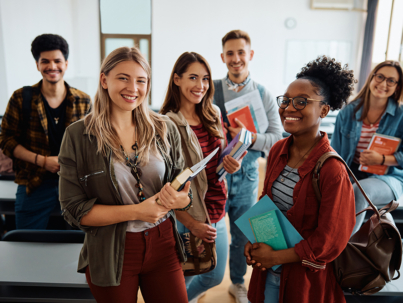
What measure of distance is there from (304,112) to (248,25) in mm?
6987

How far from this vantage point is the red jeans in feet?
3.83

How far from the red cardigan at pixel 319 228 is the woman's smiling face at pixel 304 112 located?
3.3 inches

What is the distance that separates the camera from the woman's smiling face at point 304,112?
3.71ft

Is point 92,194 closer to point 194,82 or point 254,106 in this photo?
point 194,82

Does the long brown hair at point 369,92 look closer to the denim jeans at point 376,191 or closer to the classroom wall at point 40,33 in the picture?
the denim jeans at point 376,191

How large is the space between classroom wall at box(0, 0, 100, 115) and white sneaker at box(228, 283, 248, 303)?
4633 mm

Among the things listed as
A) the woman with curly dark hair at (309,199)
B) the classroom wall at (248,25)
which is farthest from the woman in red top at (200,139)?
the classroom wall at (248,25)

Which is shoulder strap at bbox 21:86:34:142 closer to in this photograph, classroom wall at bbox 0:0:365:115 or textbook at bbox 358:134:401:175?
textbook at bbox 358:134:401:175

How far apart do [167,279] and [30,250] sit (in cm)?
87

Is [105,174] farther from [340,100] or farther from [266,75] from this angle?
[266,75]

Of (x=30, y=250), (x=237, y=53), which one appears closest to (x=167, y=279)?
(x=30, y=250)

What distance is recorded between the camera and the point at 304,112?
44.4 inches

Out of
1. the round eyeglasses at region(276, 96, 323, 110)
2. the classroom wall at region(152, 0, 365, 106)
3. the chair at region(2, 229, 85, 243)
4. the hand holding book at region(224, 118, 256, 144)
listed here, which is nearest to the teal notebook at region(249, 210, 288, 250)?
the round eyeglasses at region(276, 96, 323, 110)

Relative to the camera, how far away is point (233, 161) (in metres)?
1.59
